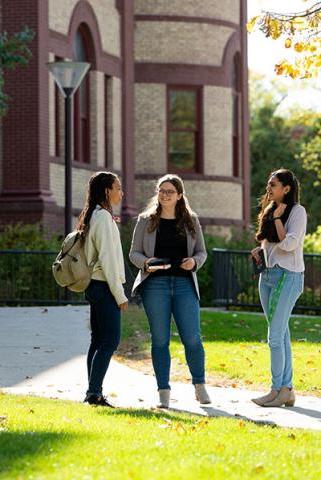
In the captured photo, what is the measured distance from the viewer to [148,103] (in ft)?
115

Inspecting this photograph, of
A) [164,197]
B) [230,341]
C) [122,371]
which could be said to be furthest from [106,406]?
[230,341]

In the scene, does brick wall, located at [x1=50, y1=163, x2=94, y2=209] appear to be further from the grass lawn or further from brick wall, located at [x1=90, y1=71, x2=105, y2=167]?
the grass lawn

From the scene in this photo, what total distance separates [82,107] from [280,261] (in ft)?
64.7

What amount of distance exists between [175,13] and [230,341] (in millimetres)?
18401

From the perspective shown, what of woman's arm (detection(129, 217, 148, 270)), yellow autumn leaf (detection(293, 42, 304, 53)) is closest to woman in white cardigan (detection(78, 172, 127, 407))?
woman's arm (detection(129, 217, 148, 270))

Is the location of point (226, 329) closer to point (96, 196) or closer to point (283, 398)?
point (283, 398)

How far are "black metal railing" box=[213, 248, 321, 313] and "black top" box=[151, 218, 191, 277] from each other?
12281 mm

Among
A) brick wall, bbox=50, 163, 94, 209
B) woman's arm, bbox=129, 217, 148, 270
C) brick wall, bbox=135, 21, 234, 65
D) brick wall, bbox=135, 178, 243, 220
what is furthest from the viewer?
brick wall, bbox=135, 21, 234, 65

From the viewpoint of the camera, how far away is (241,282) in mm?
25062

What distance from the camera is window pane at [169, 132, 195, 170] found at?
3575 cm

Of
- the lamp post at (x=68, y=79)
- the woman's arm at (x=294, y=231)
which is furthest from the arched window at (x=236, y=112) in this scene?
the woman's arm at (x=294, y=231)

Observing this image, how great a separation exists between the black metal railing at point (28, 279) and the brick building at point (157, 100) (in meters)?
3.94

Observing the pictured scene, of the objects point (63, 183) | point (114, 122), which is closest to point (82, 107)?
point (114, 122)

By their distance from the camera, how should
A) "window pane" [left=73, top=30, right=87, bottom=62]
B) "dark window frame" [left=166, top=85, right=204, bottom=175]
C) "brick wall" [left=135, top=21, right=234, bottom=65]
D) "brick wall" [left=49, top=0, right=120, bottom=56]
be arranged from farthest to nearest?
"dark window frame" [left=166, top=85, right=204, bottom=175], "brick wall" [left=135, top=21, right=234, bottom=65], "window pane" [left=73, top=30, right=87, bottom=62], "brick wall" [left=49, top=0, right=120, bottom=56]
